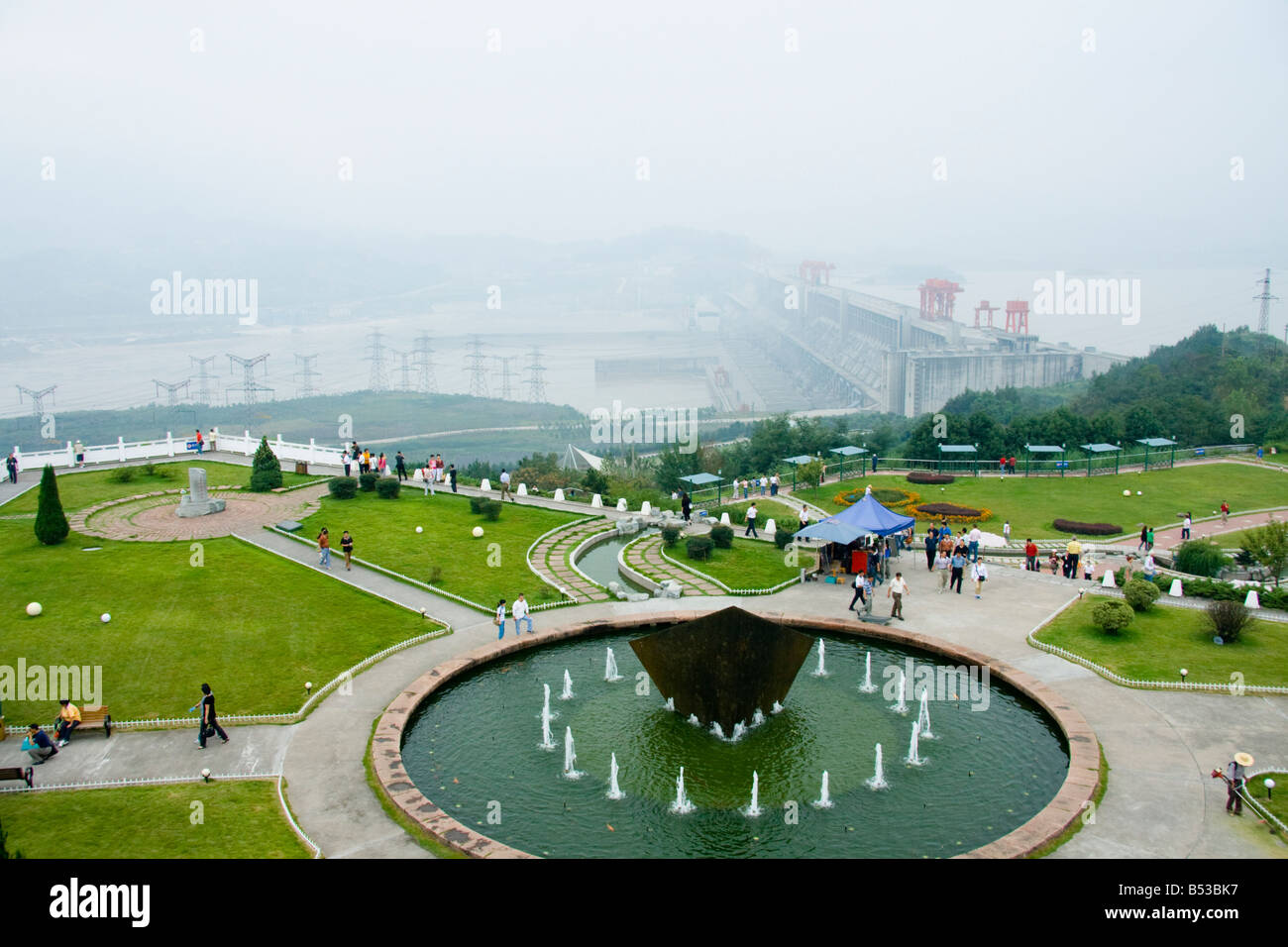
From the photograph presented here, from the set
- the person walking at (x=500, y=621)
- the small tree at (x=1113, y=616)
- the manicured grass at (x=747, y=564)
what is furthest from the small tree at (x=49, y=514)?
the small tree at (x=1113, y=616)

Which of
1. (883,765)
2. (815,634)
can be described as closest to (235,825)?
(883,765)

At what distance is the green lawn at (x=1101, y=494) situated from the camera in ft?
134

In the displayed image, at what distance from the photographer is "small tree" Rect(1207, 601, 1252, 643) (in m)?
23.5

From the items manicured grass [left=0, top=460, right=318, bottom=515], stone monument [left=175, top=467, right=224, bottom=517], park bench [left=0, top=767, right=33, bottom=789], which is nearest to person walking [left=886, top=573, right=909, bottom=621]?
park bench [left=0, top=767, right=33, bottom=789]

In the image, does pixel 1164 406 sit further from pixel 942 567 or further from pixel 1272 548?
pixel 942 567

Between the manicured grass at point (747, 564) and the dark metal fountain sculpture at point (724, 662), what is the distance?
9.15m

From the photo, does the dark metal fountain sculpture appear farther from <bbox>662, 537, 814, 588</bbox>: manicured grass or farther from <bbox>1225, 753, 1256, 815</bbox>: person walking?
<bbox>662, 537, 814, 588</bbox>: manicured grass

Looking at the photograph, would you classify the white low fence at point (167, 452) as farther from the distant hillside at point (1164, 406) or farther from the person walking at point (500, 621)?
the distant hillside at point (1164, 406)

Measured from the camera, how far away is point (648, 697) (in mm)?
21328

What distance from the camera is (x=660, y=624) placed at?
1016 inches

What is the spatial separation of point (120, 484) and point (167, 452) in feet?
25.1

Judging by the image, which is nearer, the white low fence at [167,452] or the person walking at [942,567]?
the person walking at [942,567]

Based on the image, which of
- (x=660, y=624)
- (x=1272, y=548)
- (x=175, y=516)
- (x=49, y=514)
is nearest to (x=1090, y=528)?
(x=1272, y=548)

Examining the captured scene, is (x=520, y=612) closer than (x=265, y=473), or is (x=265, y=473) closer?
(x=520, y=612)
